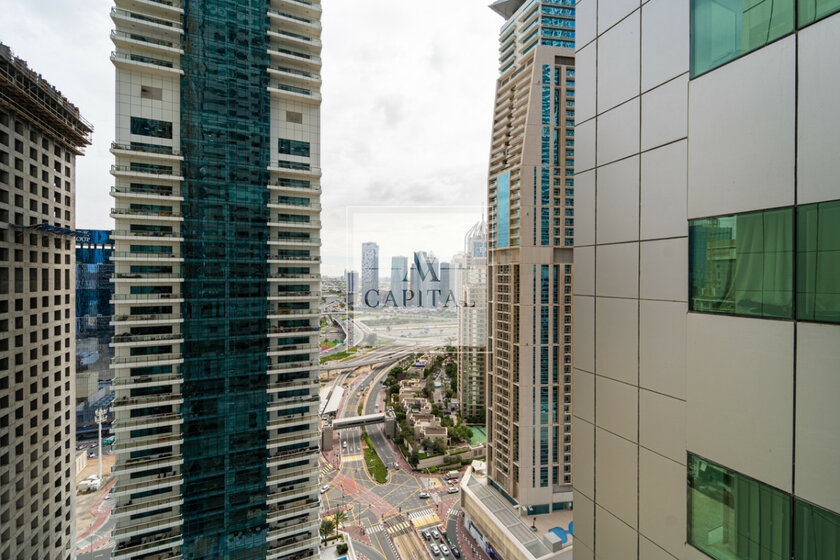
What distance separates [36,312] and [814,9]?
76.3ft

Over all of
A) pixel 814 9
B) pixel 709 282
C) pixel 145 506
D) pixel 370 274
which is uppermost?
pixel 814 9

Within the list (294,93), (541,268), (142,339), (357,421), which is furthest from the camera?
(357,421)

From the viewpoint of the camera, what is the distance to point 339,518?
77.9 feet

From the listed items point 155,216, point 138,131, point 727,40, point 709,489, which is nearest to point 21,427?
point 155,216

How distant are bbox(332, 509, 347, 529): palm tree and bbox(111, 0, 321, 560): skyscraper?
34.0 feet

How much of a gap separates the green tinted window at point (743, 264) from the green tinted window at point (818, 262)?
0.19ft

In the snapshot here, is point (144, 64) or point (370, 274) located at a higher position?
point (144, 64)

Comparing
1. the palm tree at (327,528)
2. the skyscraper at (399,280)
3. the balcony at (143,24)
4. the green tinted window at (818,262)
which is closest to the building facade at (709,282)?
the green tinted window at (818,262)

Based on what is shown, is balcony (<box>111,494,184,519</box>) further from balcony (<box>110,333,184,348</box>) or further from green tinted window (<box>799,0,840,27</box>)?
green tinted window (<box>799,0,840,27</box>)

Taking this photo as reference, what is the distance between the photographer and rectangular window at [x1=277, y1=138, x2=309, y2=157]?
14.4 metres

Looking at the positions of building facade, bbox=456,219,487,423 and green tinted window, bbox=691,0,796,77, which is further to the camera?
building facade, bbox=456,219,487,423

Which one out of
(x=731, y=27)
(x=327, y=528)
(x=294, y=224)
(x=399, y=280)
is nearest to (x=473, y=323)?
(x=399, y=280)

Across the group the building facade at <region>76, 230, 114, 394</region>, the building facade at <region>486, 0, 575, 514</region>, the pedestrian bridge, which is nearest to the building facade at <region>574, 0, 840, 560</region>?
the building facade at <region>486, 0, 575, 514</region>

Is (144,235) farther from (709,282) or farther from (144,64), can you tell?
(709,282)
